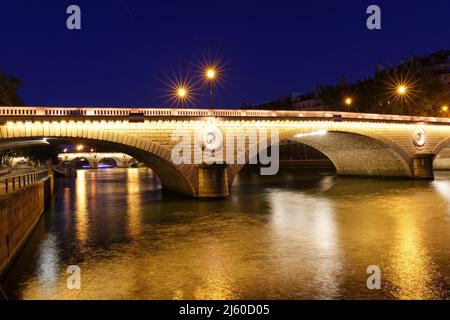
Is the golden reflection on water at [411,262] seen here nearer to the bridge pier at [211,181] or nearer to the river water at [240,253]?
the river water at [240,253]

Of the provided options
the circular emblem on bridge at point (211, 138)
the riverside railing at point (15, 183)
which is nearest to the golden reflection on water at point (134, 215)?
the riverside railing at point (15, 183)

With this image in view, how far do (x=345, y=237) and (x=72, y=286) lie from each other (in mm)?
9872

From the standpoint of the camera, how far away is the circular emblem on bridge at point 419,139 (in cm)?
4462

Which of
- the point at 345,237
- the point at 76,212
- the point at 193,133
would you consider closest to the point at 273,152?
the point at 193,133

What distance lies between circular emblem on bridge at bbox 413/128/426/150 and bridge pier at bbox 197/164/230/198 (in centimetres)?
2563

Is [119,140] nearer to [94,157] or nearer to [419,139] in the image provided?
[419,139]

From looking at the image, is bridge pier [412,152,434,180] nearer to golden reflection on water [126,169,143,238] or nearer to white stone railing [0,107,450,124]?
white stone railing [0,107,450,124]

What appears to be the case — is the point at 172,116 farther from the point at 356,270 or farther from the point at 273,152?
the point at 273,152

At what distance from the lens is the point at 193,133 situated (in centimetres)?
2944

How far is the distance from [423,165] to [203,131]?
26.4 metres

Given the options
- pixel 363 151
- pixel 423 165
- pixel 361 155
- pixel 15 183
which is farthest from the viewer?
pixel 361 155

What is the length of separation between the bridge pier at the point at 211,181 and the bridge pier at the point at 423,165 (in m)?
24.7

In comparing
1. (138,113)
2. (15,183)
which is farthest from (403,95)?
(15,183)

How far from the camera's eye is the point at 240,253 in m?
13.4
